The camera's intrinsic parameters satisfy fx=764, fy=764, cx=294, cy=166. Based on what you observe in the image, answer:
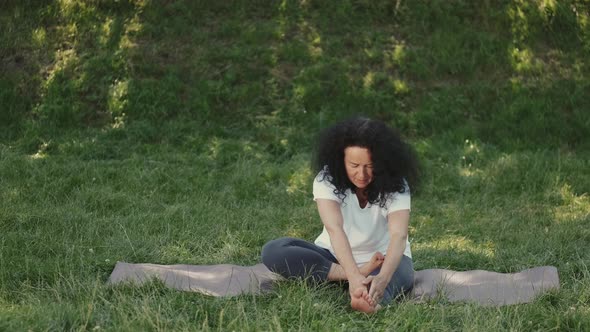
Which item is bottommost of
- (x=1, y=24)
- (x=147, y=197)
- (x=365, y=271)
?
(x=147, y=197)

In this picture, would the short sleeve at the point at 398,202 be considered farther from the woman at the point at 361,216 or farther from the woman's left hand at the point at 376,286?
the woman's left hand at the point at 376,286

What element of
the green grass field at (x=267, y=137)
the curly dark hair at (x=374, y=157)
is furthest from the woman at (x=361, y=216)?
the green grass field at (x=267, y=137)

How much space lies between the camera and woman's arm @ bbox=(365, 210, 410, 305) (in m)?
3.56

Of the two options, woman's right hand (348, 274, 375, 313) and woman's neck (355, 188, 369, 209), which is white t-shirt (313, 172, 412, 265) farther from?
woman's right hand (348, 274, 375, 313)

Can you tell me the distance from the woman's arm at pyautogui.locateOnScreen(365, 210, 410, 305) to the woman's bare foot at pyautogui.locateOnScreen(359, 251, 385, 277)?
0.11ft

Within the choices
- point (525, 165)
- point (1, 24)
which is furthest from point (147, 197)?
point (1, 24)

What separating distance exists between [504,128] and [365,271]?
4484 millimetres

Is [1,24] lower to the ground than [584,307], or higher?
higher

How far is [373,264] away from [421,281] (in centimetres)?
64

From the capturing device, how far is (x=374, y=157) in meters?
3.72

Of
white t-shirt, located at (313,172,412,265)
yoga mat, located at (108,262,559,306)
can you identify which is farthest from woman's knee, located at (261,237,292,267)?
white t-shirt, located at (313,172,412,265)

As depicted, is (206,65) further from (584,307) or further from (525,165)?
(584,307)

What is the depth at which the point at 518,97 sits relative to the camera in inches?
316

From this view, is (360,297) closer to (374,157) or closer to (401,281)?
(401,281)
